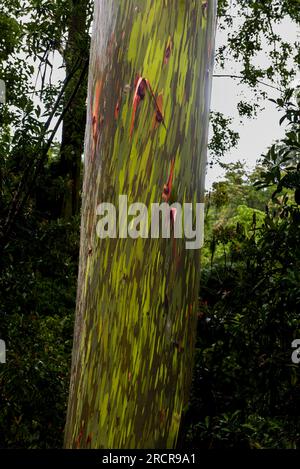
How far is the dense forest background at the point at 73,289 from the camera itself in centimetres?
280

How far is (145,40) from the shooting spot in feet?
4.97

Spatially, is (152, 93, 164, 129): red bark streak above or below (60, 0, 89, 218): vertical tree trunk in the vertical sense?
below

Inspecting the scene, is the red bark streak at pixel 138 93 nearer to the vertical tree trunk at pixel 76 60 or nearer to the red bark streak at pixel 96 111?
the red bark streak at pixel 96 111

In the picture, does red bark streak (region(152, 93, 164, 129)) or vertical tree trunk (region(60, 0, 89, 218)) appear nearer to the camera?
red bark streak (region(152, 93, 164, 129))

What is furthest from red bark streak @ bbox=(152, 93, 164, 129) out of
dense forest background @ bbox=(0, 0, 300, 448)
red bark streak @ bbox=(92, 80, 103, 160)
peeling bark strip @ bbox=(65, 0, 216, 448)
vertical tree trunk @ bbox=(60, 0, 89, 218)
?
vertical tree trunk @ bbox=(60, 0, 89, 218)

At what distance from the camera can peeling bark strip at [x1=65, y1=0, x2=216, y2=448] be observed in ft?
4.75

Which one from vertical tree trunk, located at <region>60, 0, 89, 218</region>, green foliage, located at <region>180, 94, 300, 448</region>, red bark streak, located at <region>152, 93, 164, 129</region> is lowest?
green foliage, located at <region>180, 94, 300, 448</region>

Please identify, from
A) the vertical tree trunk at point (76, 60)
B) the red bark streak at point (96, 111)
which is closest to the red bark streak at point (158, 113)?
the red bark streak at point (96, 111)

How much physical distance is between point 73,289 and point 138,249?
525cm

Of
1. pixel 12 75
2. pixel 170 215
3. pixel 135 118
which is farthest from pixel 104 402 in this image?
pixel 12 75

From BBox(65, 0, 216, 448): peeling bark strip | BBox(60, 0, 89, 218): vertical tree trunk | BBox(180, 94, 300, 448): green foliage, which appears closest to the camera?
BBox(65, 0, 216, 448): peeling bark strip

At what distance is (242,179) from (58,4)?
472 inches

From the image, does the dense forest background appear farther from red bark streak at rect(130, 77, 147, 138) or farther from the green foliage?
red bark streak at rect(130, 77, 147, 138)

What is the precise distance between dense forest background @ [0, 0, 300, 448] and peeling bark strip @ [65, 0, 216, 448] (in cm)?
22
